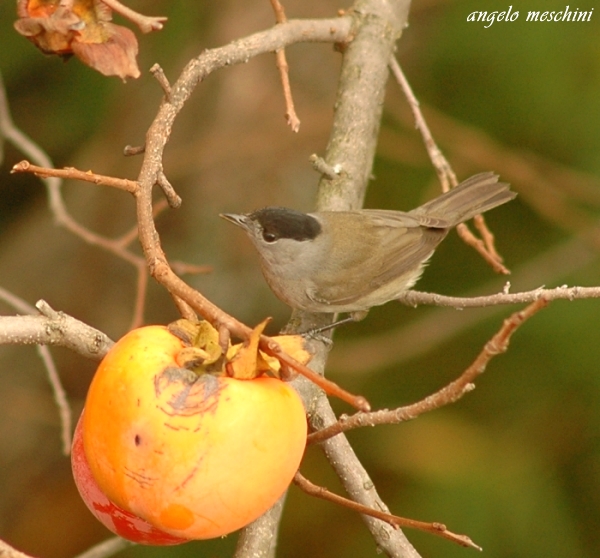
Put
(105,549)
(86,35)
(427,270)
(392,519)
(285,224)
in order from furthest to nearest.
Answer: (427,270) < (285,224) < (105,549) < (86,35) < (392,519)

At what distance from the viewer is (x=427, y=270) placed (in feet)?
14.7

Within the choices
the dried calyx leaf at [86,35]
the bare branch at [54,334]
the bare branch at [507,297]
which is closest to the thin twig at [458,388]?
the bare branch at [507,297]

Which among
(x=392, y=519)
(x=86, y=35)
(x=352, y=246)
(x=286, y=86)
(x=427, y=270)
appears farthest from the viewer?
(x=427, y=270)

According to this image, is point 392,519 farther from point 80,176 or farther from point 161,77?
point 161,77

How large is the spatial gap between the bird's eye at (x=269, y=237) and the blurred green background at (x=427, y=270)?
1224 mm

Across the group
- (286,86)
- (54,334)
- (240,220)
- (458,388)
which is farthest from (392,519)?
(240,220)

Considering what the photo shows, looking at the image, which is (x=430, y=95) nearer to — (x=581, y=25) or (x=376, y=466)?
(x=581, y=25)

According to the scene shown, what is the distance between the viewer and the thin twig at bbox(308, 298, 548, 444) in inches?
45.8

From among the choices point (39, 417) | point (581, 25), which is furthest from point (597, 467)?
point (39, 417)

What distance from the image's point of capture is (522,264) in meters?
4.48

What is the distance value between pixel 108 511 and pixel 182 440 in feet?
1.10

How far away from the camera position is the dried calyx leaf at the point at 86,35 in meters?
1.82

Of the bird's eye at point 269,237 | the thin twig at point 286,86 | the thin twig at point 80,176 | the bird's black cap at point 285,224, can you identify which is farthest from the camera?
the bird's eye at point 269,237

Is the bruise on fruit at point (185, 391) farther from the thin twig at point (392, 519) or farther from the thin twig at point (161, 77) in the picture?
the thin twig at point (161, 77)
